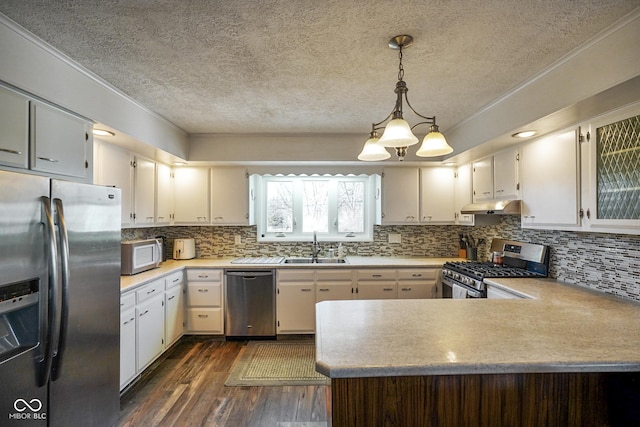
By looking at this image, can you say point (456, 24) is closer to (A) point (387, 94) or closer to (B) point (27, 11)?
(A) point (387, 94)

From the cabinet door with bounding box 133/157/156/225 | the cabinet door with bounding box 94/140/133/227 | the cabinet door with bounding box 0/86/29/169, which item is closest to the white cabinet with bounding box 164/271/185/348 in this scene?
the cabinet door with bounding box 133/157/156/225

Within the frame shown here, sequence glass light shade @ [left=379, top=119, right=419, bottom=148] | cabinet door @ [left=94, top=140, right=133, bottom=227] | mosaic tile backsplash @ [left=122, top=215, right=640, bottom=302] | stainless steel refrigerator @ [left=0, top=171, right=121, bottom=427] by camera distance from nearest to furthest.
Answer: stainless steel refrigerator @ [left=0, top=171, right=121, bottom=427]
glass light shade @ [left=379, top=119, right=419, bottom=148]
mosaic tile backsplash @ [left=122, top=215, right=640, bottom=302]
cabinet door @ [left=94, top=140, right=133, bottom=227]

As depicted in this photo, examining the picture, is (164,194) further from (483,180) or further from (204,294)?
(483,180)

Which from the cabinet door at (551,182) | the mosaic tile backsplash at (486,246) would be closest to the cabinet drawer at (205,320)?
the mosaic tile backsplash at (486,246)

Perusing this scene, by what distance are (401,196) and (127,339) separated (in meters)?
3.16

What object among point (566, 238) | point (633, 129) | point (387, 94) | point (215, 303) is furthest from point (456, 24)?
point (215, 303)

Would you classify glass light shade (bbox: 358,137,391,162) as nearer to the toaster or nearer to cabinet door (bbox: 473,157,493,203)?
cabinet door (bbox: 473,157,493,203)

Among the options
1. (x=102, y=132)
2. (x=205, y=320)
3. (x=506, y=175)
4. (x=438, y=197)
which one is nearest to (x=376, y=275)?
(x=438, y=197)

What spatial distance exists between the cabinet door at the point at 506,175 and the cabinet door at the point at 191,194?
322cm

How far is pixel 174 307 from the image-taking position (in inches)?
126

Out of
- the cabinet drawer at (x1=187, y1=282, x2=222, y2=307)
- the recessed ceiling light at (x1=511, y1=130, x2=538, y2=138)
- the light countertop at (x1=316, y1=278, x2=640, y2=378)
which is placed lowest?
the cabinet drawer at (x1=187, y1=282, x2=222, y2=307)

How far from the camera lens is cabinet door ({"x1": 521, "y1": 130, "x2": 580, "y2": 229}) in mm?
2098

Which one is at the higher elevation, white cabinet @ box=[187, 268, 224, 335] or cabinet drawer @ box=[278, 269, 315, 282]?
cabinet drawer @ box=[278, 269, 315, 282]

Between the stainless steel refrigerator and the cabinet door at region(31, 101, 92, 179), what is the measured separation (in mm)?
271
